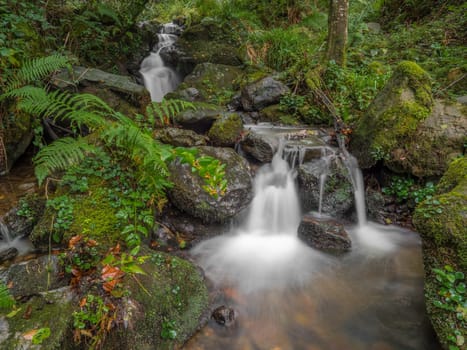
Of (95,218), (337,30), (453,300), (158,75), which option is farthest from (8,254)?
(337,30)

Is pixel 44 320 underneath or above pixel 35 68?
underneath

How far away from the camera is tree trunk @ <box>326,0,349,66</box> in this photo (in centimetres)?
570

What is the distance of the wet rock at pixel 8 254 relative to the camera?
2.82 meters

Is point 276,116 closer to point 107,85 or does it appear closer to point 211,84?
point 211,84

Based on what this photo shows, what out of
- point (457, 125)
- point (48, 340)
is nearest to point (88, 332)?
point (48, 340)

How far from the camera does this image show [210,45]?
8.27 meters

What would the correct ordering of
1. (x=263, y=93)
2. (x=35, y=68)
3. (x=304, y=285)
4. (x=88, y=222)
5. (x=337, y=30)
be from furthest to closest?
(x=263, y=93) → (x=337, y=30) → (x=35, y=68) → (x=304, y=285) → (x=88, y=222)

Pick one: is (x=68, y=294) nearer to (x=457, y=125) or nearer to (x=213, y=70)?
(x=457, y=125)

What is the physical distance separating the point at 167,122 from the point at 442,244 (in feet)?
13.9

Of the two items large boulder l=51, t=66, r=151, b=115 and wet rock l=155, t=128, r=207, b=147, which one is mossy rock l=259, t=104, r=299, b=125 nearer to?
wet rock l=155, t=128, r=207, b=147

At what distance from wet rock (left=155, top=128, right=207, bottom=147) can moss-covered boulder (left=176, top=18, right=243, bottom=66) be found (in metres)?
4.42

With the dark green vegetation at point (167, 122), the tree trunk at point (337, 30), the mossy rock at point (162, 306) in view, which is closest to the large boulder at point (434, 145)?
the dark green vegetation at point (167, 122)

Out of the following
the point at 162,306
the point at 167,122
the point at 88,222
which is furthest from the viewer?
the point at 167,122

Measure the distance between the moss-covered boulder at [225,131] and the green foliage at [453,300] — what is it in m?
3.37
